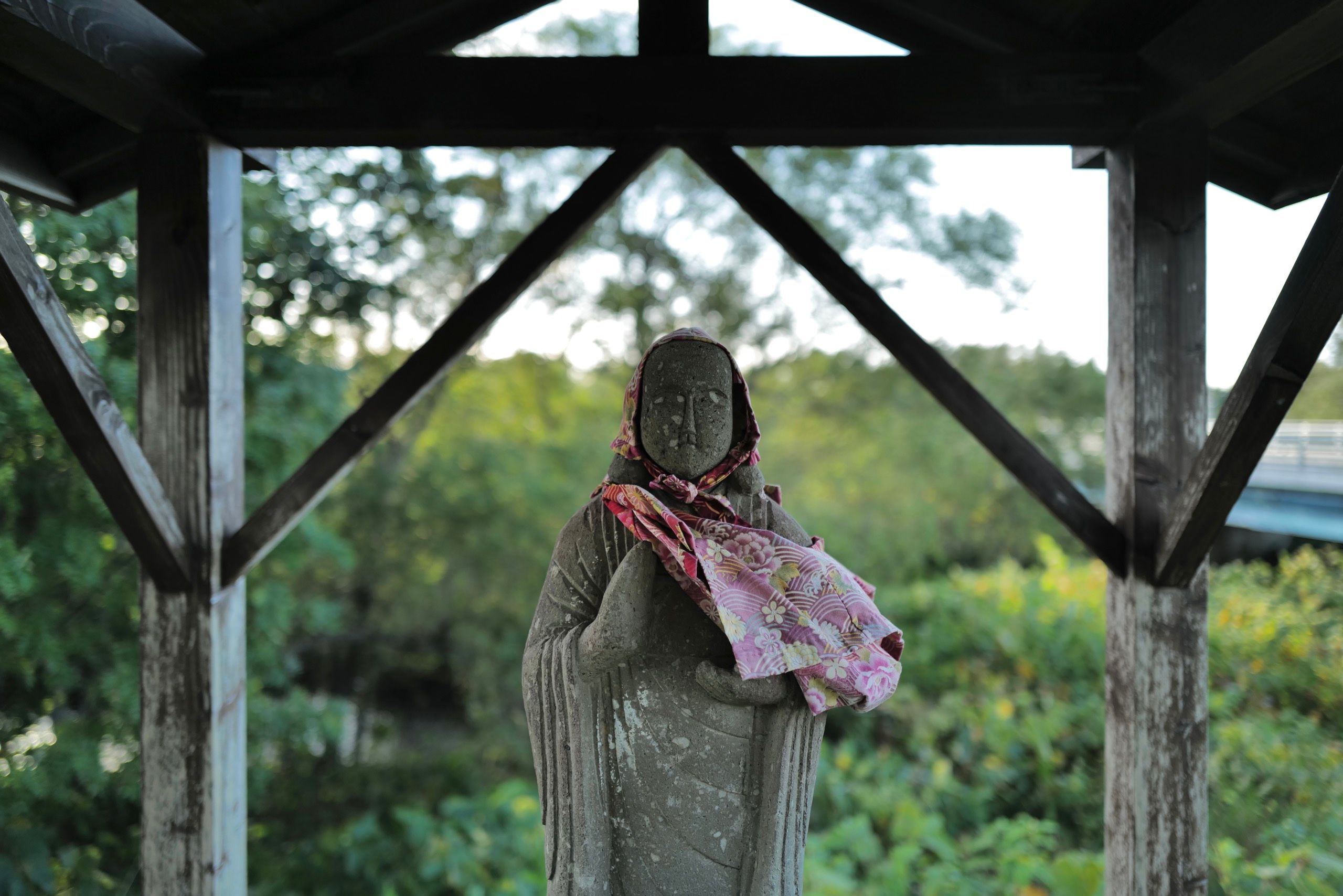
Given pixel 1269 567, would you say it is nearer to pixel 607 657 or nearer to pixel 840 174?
pixel 840 174

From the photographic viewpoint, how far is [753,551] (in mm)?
1820

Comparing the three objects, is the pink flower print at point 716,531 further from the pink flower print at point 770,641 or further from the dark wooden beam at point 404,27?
the dark wooden beam at point 404,27

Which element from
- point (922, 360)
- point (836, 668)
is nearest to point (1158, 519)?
point (922, 360)

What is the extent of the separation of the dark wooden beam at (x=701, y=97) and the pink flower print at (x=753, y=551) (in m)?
1.30

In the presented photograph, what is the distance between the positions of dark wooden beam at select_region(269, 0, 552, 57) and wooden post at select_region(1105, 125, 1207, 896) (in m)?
2.04

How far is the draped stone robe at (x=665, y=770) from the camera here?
1.80 m

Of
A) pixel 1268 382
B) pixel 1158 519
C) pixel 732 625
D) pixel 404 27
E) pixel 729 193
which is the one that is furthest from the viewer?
pixel 404 27

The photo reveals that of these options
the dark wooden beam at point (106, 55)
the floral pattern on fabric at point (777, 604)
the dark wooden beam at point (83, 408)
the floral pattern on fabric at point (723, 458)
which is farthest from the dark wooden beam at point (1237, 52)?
the dark wooden beam at point (83, 408)

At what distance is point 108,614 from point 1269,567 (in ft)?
23.0

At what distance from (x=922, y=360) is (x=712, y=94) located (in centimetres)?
101

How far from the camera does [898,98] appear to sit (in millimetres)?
2387

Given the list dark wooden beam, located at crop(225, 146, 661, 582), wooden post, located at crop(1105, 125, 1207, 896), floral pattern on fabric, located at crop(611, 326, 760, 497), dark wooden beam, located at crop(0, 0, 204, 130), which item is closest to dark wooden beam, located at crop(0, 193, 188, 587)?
dark wooden beam, located at crop(225, 146, 661, 582)

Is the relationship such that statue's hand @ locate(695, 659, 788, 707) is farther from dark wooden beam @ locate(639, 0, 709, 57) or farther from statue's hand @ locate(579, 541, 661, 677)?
dark wooden beam @ locate(639, 0, 709, 57)

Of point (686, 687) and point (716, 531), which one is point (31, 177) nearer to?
point (716, 531)
